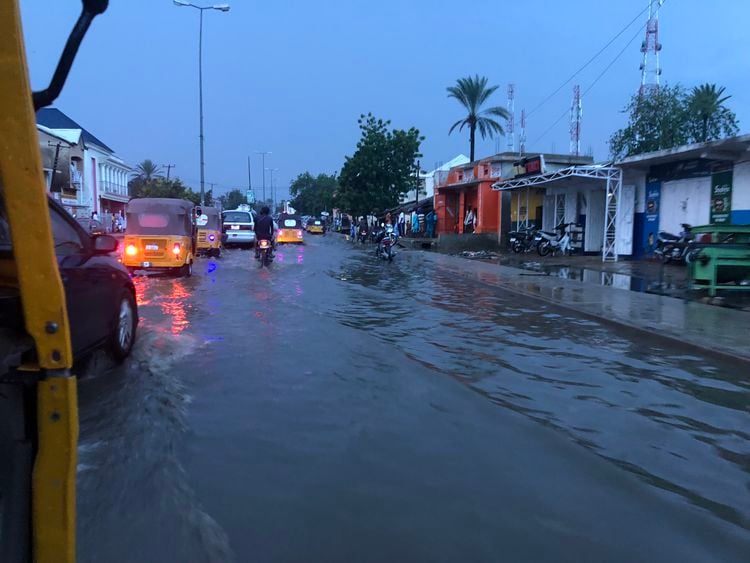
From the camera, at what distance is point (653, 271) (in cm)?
1730

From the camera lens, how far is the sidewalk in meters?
8.18

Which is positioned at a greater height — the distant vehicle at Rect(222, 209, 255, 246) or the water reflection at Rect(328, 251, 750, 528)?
the distant vehicle at Rect(222, 209, 255, 246)

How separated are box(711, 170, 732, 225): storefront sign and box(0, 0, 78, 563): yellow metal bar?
1747 cm

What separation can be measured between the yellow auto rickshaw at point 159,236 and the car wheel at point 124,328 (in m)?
8.53

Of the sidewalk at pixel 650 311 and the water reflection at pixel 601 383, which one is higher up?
the sidewalk at pixel 650 311

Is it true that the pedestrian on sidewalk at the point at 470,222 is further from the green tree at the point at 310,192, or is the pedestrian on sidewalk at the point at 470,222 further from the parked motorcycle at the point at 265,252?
the green tree at the point at 310,192

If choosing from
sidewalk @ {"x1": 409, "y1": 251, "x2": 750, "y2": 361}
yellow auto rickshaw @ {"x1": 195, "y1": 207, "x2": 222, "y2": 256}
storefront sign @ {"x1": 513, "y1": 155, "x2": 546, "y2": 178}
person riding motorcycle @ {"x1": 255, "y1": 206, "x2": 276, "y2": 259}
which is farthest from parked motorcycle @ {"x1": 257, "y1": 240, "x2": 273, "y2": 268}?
storefront sign @ {"x1": 513, "y1": 155, "x2": 546, "y2": 178}

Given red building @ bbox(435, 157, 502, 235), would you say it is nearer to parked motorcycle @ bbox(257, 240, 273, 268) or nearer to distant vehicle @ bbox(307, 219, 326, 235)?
parked motorcycle @ bbox(257, 240, 273, 268)

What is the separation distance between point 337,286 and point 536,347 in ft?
23.6

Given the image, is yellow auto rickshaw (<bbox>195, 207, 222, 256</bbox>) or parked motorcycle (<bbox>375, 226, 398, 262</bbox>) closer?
parked motorcycle (<bbox>375, 226, 398, 262</bbox>)

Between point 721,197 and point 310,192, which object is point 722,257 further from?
A: point 310,192

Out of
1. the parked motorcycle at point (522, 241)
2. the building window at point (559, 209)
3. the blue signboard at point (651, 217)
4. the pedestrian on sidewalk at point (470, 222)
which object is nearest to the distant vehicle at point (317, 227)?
the pedestrian on sidewalk at point (470, 222)

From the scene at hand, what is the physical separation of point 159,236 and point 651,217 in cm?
1548

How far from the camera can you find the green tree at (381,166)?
43.6 meters
